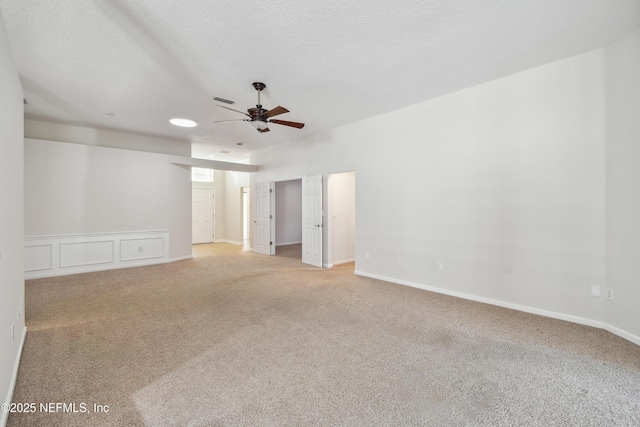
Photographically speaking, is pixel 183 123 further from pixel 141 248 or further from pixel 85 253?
pixel 85 253

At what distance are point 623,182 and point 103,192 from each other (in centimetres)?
808

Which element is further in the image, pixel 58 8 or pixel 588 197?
pixel 588 197

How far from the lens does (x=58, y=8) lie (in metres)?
2.30

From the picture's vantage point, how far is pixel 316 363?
91.7 inches

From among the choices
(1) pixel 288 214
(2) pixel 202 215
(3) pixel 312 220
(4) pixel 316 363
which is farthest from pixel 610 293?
(2) pixel 202 215

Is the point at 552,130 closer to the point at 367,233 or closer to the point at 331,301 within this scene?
the point at 367,233

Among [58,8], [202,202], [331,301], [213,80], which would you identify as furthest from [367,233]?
[202,202]

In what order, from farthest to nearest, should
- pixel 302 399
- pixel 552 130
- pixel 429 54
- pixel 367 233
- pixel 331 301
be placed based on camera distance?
pixel 367 233
pixel 331 301
pixel 552 130
pixel 429 54
pixel 302 399

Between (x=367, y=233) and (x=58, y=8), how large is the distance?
15.5 ft

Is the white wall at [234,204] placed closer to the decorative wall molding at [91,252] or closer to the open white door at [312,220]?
the decorative wall molding at [91,252]

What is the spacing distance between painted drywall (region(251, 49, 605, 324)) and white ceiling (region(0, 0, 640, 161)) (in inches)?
13.7

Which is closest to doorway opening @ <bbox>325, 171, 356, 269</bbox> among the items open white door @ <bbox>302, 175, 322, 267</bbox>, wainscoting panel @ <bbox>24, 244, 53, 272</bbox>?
open white door @ <bbox>302, 175, 322, 267</bbox>

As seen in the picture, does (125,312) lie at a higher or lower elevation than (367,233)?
lower

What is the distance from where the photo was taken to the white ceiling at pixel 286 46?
7.68 ft
